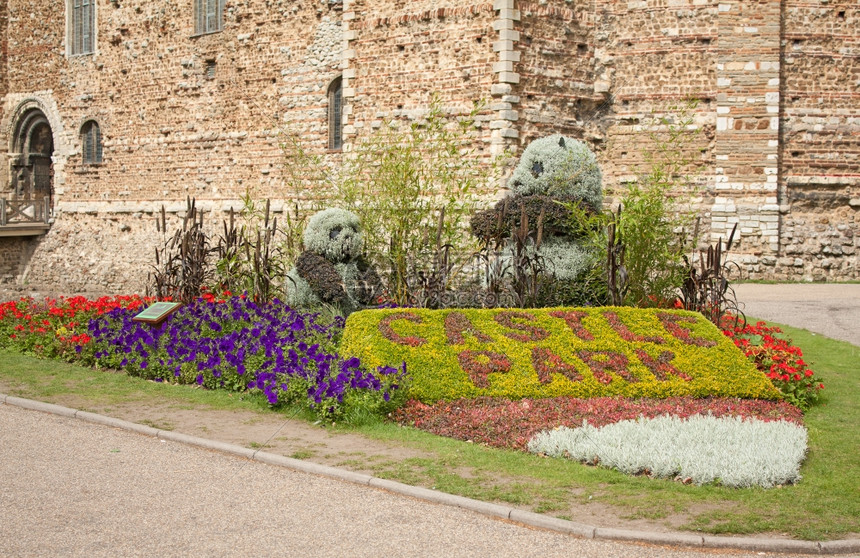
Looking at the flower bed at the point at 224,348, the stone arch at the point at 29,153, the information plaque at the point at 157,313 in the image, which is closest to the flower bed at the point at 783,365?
the flower bed at the point at 224,348

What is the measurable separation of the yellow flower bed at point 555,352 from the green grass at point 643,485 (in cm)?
84

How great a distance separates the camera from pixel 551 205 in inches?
439

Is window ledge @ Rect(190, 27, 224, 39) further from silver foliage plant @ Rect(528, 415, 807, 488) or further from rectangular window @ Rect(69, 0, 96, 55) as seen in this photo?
silver foliage plant @ Rect(528, 415, 807, 488)

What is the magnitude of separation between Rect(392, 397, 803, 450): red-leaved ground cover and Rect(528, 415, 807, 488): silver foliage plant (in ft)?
0.88

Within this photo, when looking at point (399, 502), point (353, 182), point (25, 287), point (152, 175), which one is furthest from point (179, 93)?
point (399, 502)

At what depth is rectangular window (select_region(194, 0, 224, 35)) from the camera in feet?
71.6

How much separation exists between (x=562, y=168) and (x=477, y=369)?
3.55m

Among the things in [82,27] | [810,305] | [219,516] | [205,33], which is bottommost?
[219,516]

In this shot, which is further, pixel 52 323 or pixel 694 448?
pixel 52 323

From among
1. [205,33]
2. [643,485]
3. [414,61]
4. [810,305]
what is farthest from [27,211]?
[643,485]

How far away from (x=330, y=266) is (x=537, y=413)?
4026mm

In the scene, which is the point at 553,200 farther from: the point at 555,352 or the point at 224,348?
the point at 224,348

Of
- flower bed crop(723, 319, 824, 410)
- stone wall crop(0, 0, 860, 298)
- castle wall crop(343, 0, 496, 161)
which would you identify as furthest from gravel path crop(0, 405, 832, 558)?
castle wall crop(343, 0, 496, 161)

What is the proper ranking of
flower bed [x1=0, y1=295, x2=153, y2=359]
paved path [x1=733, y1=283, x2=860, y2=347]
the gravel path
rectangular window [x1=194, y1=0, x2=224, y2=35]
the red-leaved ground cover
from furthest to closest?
1. rectangular window [x1=194, y1=0, x2=224, y2=35]
2. paved path [x1=733, y1=283, x2=860, y2=347]
3. flower bed [x1=0, y1=295, x2=153, y2=359]
4. the red-leaved ground cover
5. the gravel path
